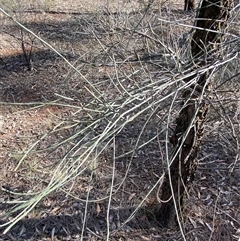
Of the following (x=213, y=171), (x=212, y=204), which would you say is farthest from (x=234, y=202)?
(x=213, y=171)

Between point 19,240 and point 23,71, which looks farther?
point 23,71

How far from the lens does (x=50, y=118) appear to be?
4.61 metres

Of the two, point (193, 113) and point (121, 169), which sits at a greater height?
point (193, 113)

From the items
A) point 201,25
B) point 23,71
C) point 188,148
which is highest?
point 201,25

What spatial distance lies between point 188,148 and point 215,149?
1.61 meters

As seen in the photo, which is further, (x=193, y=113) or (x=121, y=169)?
(x=121, y=169)

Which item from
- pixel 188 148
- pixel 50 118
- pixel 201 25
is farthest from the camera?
pixel 50 118

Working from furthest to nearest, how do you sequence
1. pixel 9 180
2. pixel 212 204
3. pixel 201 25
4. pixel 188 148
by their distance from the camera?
1. pixel 9 180
2. pixel 212 204
3. pixel 188 148
4. pixel 201 25

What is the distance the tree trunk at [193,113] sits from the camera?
202 centimetres

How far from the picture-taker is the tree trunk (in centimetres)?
202

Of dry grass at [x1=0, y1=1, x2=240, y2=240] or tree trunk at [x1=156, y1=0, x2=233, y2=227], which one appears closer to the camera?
tree trunk at [x1=156, y1=0, x2=233, y2=227]

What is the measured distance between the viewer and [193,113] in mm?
2248

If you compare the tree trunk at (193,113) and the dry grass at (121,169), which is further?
the dry grass at (121,169)

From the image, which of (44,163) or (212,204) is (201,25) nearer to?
(212,204)
